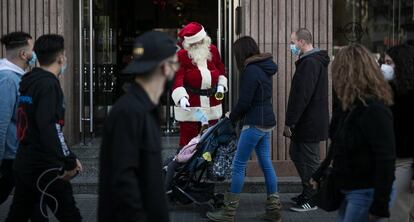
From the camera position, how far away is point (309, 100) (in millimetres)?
8070

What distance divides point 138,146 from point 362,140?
1617 mm

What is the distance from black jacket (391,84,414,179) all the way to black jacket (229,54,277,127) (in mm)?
2312

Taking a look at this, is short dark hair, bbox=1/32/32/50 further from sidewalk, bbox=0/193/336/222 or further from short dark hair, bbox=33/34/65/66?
sidewalk, bbox=0/193/336/222

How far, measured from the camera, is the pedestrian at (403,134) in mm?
5184

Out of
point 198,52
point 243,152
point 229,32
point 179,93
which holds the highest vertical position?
point 229,32

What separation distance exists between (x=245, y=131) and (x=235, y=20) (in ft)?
10.1

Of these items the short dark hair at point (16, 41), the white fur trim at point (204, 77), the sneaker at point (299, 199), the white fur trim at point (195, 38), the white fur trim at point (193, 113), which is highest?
the white fur trim at point (195, 38)

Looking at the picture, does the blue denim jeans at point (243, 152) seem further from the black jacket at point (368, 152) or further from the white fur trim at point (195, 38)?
the black jacket at point (368, 152)

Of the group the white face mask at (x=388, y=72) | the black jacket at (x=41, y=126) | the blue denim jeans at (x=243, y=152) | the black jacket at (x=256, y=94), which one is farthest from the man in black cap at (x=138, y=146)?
the blue denim jeans at (x=243, y=152)

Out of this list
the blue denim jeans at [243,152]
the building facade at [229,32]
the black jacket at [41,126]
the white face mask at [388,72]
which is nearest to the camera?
the black jacket at [41,126]

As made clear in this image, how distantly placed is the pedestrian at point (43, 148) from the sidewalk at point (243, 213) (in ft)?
7.79

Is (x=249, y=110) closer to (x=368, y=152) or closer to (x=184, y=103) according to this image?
(x=184, y=103)

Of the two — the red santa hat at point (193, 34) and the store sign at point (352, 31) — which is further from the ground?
the store sign at point (352, 31)

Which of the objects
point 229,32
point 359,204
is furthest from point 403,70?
point 229,32
